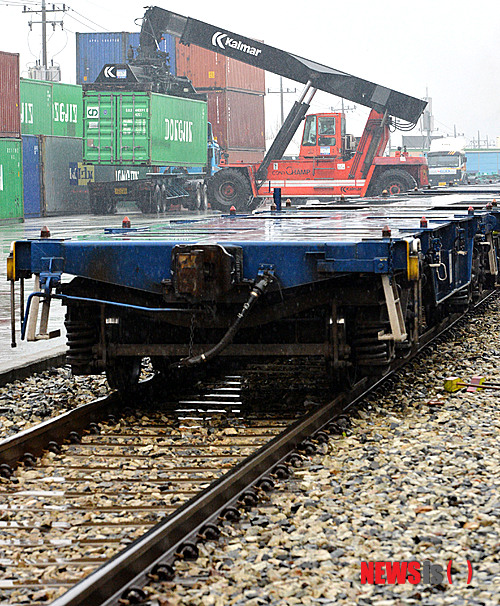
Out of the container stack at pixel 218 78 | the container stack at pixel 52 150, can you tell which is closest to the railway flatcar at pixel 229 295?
the container stack at pixel 52 150

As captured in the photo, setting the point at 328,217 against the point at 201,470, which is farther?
the point at 328,217

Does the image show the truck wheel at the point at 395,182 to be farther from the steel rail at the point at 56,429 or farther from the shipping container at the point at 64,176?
the steel rail at the point at 56,429

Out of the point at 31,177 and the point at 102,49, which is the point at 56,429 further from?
the point at 102,49

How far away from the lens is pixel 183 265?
6355 mm

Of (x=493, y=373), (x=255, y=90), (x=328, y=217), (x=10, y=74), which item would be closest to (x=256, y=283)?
(x=493, y=373)

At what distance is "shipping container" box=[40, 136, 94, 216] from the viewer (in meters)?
39.2

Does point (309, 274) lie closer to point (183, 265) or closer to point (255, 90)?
point (183, 265)

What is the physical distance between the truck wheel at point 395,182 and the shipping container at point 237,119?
1629cm

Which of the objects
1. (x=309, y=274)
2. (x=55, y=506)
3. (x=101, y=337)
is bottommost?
(x=55, y=506)

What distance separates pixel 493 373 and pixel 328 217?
255 centimetres

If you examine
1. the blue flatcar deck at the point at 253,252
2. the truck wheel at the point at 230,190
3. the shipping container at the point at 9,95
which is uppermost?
the shipping container at the point at 9,95

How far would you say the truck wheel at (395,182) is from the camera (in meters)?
33.0

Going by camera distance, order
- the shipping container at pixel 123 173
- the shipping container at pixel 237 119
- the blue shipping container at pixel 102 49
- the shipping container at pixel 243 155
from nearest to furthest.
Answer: the shipping container at pixel 123 173 → the shipping container at pixel 237 119 → the shipping container at pixel 243 155 → the blue shipping container at pixel 102 49

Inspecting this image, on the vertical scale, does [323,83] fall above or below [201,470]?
above
